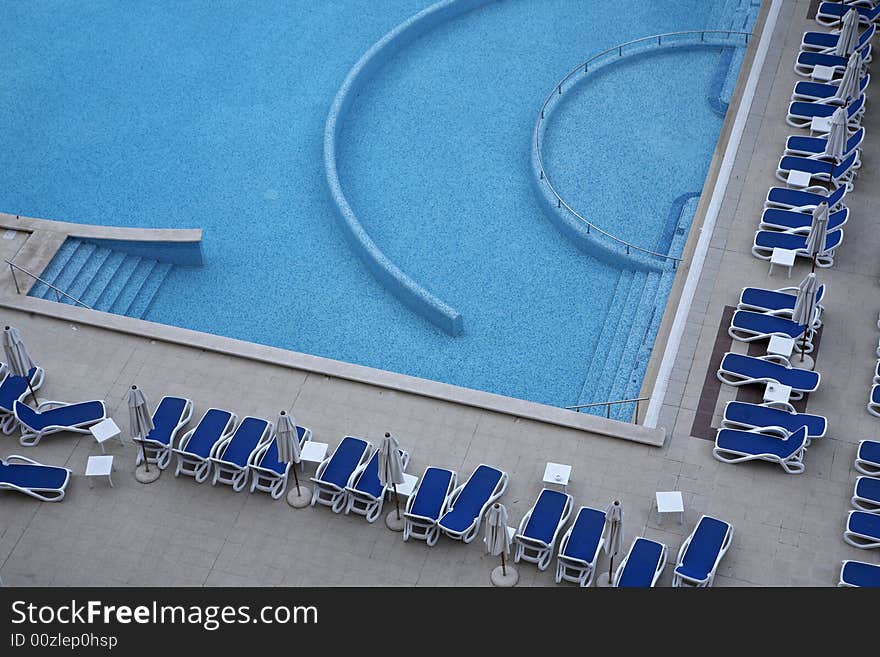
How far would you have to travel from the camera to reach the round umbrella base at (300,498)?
49.7 feet

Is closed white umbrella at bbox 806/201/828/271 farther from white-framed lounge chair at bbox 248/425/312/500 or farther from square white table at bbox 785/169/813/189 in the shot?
white-framed lounge chair at bbox 248/425/312/500

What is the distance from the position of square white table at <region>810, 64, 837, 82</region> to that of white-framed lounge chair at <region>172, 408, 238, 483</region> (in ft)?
35.8

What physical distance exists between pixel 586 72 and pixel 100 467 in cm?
1179

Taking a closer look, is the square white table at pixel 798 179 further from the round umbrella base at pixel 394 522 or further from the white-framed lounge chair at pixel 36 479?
the white-framed lounge chair at pixel 36 479

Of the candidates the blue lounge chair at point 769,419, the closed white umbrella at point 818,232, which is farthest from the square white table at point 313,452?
the closed white umbrella at point 818,232

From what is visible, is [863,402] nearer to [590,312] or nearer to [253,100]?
[590,312]

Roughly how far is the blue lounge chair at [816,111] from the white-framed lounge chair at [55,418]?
11209 mm

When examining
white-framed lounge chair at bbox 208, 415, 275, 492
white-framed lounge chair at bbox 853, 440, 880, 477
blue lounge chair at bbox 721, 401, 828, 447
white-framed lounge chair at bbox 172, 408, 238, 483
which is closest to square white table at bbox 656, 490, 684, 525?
blue lounge chair at bbox 721, 401, 828, 447

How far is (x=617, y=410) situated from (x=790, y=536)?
137 inches

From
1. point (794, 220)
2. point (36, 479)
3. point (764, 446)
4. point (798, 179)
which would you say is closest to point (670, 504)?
point (764, 446)

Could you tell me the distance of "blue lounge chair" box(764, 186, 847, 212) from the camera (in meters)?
18.1

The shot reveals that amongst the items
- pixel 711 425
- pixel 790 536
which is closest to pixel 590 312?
pixel 711 425
